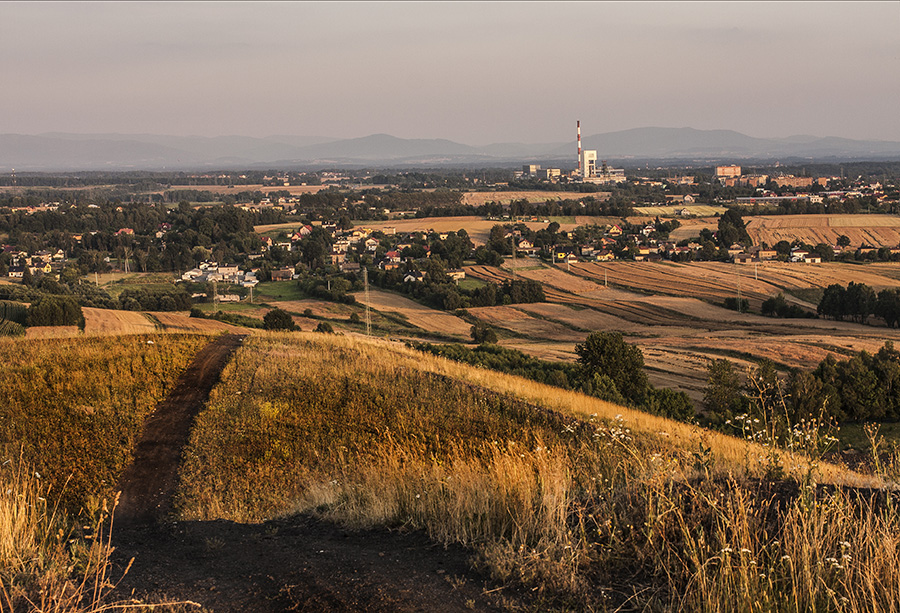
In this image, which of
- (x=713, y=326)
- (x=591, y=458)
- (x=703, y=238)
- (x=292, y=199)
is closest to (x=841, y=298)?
(x=713, y=326)

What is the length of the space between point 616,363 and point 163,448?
19.7 meters

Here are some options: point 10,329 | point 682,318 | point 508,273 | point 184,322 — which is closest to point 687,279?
point 682,318

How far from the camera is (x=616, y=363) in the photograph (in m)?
25.9

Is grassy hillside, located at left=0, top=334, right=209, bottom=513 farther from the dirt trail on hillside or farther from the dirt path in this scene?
the dirt trail on hillside

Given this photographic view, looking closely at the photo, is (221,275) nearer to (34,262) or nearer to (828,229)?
(34,262)

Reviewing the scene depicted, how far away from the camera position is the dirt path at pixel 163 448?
6.78 metres

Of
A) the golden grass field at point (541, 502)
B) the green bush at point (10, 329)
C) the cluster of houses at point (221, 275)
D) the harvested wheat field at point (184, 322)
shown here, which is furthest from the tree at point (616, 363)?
the cluster of houses at point (221, 275)

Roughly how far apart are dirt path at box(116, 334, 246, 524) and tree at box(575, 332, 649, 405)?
50.1 feet

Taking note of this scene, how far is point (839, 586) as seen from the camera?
140 inches

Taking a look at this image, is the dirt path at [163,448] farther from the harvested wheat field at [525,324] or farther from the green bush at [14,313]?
the harvested wheat field at [525,324]

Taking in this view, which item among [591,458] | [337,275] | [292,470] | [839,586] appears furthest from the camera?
[337,275]

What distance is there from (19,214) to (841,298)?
107 metres

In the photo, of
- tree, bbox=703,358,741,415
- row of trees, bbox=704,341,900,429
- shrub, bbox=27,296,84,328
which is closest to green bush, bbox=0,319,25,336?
shrub, bbox=27,296,84,328

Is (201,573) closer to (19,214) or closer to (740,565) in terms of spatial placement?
(740,565)
